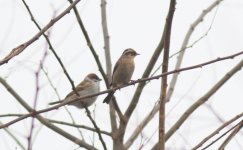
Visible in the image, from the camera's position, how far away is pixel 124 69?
22.8ft

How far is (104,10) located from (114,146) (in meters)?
1.89

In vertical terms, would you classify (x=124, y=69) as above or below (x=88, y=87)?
below

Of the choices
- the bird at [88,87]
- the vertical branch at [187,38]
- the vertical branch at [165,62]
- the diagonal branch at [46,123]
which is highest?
the bird at [88,87]

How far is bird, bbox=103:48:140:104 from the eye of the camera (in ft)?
22.7

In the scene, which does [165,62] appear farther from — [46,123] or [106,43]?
[106,43]

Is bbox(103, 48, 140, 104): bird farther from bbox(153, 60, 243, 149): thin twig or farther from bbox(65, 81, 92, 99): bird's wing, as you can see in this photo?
bbox(153, 60, 243, 149): thin twig

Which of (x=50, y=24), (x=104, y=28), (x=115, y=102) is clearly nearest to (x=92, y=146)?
(x=115, y=102)

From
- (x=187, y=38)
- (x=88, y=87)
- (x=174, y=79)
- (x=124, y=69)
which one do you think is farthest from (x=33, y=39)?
(x=88, y=87)

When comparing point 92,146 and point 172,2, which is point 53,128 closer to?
point 92,146

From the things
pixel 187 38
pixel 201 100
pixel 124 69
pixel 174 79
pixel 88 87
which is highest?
pixel 88 87

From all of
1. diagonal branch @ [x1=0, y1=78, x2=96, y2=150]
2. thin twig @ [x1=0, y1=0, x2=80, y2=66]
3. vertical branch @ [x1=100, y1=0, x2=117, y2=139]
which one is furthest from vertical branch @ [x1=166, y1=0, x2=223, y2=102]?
thin twig @ [x1=0, y1=0, x2=80, y2=66]

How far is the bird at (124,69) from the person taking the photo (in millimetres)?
6914

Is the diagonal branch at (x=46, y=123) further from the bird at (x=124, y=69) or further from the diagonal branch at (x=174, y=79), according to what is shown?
the bird at (x=124, y=69)

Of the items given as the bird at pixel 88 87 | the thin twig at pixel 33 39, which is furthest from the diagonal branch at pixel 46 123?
the bird at pixel 88 87
